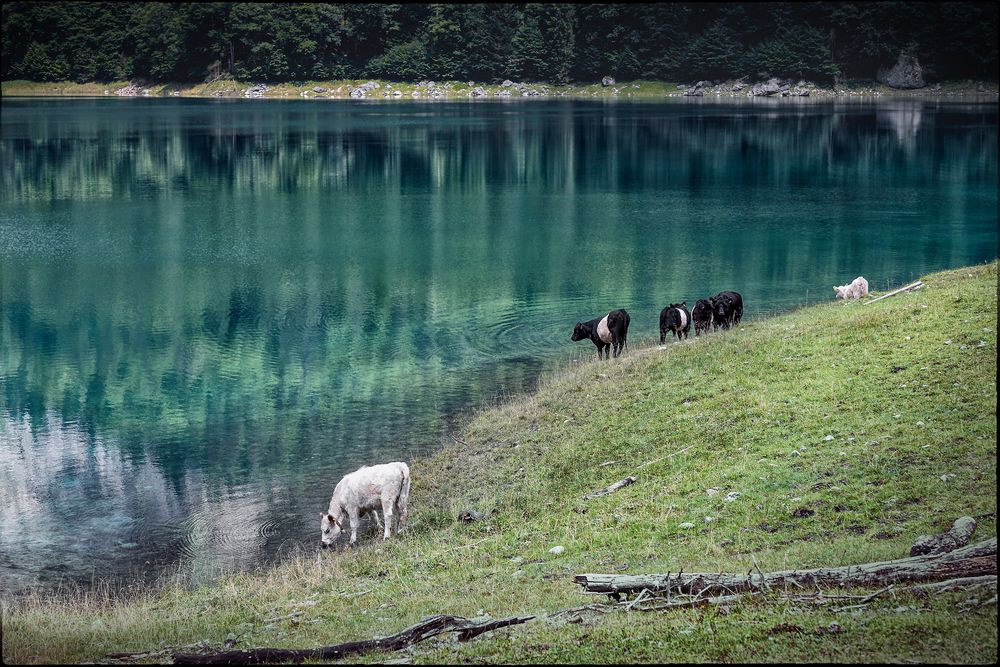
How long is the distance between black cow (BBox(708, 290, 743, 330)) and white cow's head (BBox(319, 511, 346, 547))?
1656 centimetres

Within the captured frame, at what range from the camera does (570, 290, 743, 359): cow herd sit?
103 ft

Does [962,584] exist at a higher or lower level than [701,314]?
higher

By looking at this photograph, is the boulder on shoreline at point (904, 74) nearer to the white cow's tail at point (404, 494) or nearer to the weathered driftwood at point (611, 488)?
the weathered driftwood at point (611, 488)

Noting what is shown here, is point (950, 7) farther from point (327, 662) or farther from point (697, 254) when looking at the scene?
point (327, 662)

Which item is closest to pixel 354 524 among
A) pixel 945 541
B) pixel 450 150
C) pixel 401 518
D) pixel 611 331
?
pixel 401 518

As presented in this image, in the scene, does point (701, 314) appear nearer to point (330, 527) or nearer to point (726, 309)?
point (726, 309)

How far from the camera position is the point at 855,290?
3719cm

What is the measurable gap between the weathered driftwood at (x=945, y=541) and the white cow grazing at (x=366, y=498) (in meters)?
9.78

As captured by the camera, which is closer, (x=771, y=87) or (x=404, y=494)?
(x=404, y=494)

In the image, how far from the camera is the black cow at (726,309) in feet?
108

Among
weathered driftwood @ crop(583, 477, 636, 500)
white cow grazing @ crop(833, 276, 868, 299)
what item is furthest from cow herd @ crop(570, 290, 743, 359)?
weathered driftwood @ crop(583, 477, 636, 500)

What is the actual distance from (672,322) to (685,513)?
1588cm

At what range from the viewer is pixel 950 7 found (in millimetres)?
178625

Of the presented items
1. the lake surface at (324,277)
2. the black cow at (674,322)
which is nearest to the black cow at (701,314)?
the black cow at (674,322)
